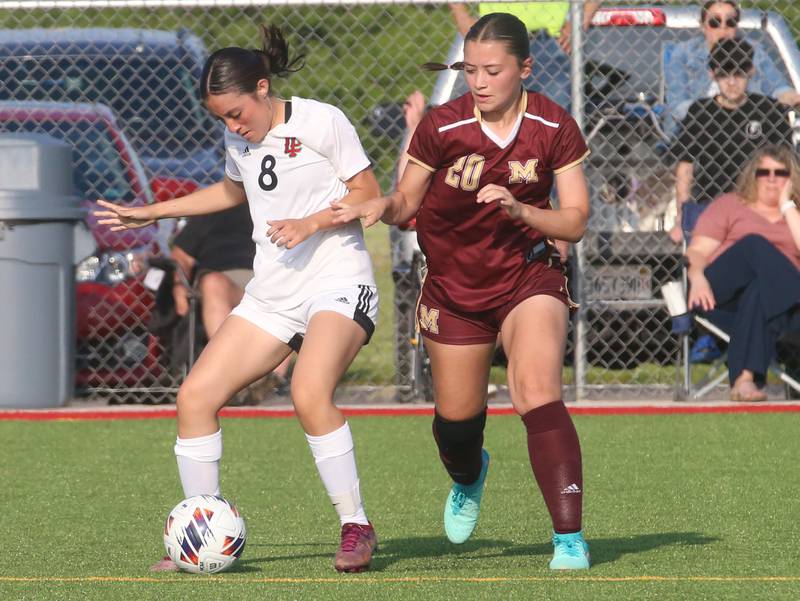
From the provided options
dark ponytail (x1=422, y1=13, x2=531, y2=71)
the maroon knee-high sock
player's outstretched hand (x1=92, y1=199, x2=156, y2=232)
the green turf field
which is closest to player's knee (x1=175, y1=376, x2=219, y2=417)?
the green turf field

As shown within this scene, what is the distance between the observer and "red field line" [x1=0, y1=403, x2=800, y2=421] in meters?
10.5

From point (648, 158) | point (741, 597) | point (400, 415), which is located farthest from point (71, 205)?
point (741, 597)

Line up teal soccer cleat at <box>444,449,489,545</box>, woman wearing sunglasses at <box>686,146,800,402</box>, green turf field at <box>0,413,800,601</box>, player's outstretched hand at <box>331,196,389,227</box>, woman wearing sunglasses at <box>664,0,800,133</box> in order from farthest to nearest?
1. woman wearing sunglasses at <box>664,0,800,133</box>
2. woman wearing sunglasses at <box>686,146,800,402</box>
3. teal soccer cleat at <box>444,449,489,545</box>
4. player's outstretched hand at <box>331,196,389,227</box>
5. green turf field at <box>0,413,800,601</box>

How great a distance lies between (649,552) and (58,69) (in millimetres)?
7476

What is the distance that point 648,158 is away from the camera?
11117 millimetres

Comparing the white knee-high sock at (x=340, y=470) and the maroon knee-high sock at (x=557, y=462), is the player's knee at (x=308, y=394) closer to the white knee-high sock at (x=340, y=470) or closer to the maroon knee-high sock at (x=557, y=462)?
the white knee-high sock at (x=340, y=470)

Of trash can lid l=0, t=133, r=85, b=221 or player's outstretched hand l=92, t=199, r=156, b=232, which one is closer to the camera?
player's outstretched hand l=92, t=199, r=156, b=232

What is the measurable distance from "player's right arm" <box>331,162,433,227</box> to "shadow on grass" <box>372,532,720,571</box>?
1.23m

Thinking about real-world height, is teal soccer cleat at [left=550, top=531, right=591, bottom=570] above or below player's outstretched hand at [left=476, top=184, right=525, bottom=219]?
below

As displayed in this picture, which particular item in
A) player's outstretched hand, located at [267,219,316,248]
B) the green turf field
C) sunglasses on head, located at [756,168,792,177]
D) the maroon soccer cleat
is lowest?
the green turf field

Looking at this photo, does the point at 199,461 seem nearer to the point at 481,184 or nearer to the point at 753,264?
the point at 481,184

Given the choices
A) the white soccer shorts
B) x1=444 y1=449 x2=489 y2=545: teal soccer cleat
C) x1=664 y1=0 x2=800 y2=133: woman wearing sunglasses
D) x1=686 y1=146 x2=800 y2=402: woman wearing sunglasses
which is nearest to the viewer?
the white soccer shorts

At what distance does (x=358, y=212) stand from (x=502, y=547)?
5.18 feet

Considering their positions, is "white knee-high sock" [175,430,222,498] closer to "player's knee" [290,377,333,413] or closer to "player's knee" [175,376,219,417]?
"player's knee" [175,376,219,417]
